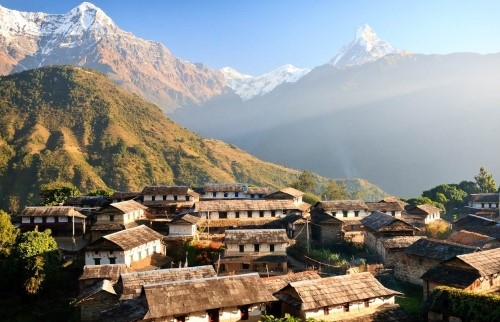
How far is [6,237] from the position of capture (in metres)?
42.5

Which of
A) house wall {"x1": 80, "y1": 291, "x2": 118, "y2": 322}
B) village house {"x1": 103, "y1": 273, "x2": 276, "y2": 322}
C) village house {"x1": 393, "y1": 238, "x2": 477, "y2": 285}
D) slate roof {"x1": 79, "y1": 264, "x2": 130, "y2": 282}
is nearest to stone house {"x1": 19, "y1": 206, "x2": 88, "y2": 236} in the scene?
slate roof {"x1": 79, "y1": 264, "x2": 130, "y2": 282}

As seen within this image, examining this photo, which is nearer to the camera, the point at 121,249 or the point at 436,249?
the point at 436,249

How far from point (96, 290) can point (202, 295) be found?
1095 centimetres

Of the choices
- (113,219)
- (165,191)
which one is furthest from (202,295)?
(165,191)

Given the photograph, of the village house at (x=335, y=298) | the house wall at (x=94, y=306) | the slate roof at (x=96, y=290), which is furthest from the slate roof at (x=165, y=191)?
the village house at (x=335, y=298)

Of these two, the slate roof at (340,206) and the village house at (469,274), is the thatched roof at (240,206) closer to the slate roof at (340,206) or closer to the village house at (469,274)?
the slate roof at (340,206)

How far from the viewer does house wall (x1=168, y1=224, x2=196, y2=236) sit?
48125 mm

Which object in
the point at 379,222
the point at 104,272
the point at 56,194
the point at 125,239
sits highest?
the point at 56,194

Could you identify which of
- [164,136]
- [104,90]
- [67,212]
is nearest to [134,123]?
[164,136]

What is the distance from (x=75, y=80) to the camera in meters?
144

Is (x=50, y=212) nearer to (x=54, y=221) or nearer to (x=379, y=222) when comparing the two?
(x=54, y=221)

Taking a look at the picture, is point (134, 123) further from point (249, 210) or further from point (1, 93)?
point (249, 210)

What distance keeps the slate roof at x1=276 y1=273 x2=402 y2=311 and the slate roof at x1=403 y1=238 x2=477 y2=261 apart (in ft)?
33.3

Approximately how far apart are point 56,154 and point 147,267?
255 ft
